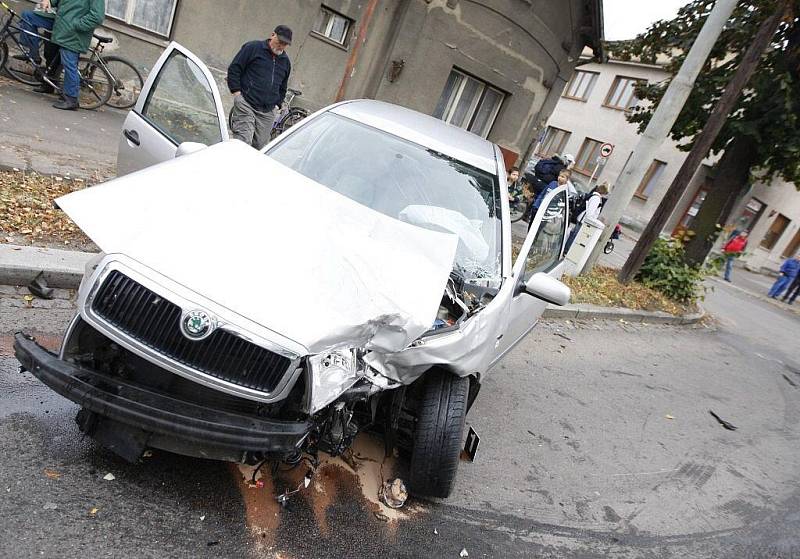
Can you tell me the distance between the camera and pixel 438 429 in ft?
9.73

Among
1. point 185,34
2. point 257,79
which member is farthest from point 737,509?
point 185,34

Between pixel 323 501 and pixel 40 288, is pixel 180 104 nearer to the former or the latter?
pixel 40 288

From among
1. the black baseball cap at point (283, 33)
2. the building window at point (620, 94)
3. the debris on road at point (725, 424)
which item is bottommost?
the debris on road at point (725, 424)

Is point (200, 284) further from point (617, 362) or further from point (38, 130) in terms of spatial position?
point (617, 362)

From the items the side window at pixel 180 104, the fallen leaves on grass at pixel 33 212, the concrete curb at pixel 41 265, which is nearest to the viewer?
the concrete curb at pixel 41 265

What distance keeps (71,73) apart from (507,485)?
25.0 feet

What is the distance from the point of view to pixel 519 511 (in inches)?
139

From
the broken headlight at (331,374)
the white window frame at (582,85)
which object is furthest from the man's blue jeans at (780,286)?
the broken headlight at (331,374)

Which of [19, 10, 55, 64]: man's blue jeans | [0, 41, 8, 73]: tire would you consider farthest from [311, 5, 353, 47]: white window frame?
[0, 41, 8, 73]: tire

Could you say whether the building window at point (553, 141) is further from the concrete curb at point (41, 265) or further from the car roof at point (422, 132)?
the concrete curb at point (41, 265)

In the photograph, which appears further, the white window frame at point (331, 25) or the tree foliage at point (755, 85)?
the white window frame at point (331, 25)

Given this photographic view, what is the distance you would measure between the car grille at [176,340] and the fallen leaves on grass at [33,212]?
262 cm

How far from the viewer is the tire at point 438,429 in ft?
9.75

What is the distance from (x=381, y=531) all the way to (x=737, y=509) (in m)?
3.32
